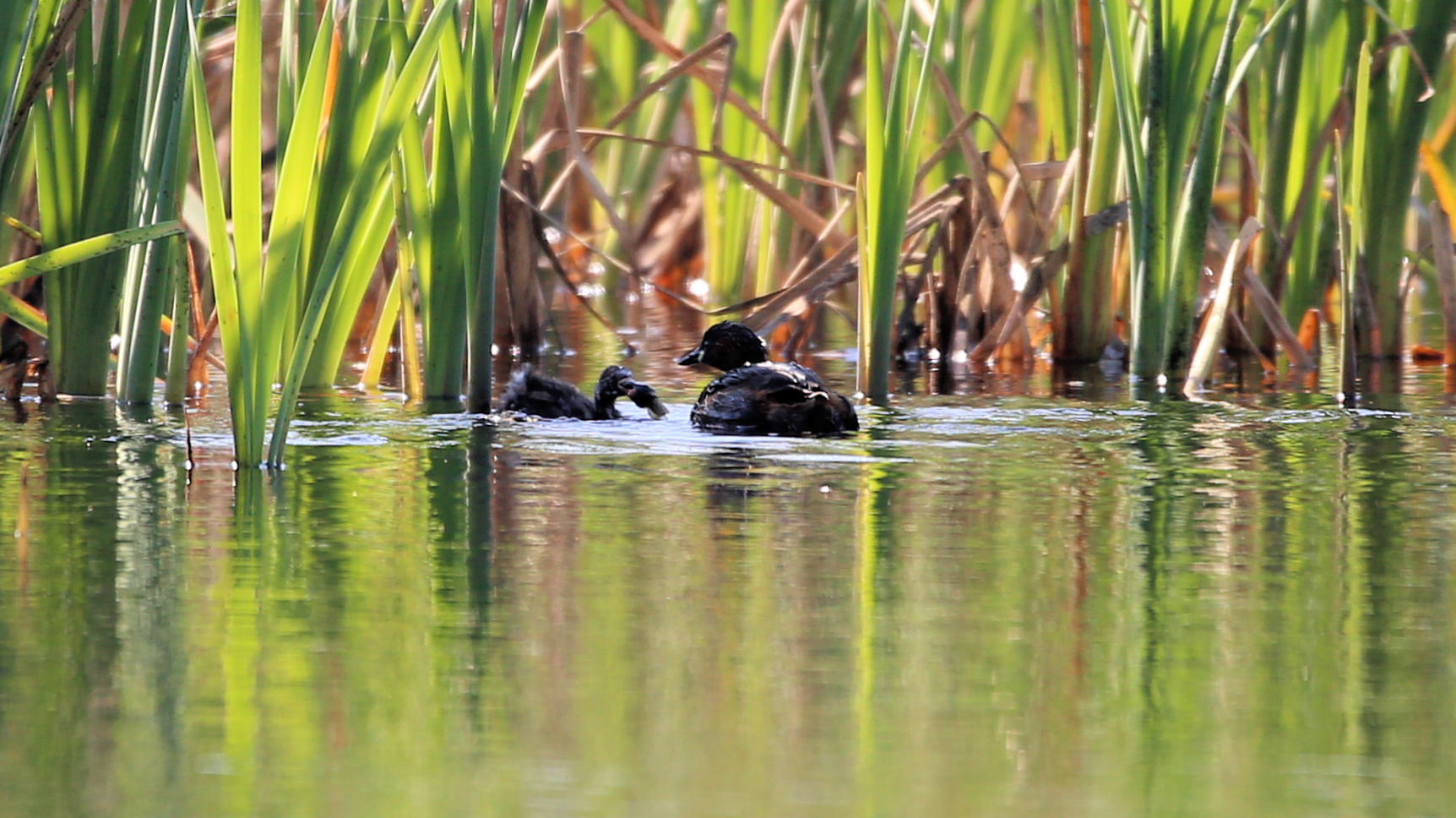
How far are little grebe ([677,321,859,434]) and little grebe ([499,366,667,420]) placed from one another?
20 cm

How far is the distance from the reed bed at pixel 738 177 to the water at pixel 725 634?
2.49ft

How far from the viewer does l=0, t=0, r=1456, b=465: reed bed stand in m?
5.09

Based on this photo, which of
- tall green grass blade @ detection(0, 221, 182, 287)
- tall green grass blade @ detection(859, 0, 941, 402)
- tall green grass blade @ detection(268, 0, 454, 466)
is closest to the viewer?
tall green grass blade @ detection(268, 0, 454, 466)

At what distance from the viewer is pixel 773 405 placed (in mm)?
5914

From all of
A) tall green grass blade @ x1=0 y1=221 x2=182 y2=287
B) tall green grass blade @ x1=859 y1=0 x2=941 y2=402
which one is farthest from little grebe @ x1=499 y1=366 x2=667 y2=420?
tall green grass blade @ x1=0 y1=221 x2=182 y2=287

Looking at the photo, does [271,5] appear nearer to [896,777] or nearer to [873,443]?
[873,443]

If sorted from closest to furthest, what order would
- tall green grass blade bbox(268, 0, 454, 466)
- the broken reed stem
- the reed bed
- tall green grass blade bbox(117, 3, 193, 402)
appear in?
tall green grass blade bbox(268, 0, 454, 466), the reed bed, tall green grass blade bbox(117, 3, 193, 402), the broken reed stem

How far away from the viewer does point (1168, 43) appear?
6.72m

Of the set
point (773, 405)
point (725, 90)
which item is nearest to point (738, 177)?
point (725, 90)

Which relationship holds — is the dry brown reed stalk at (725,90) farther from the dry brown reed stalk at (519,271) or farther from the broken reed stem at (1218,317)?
the broken reed stem at (1218,317)

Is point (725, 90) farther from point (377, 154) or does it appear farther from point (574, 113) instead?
point (377, 154)

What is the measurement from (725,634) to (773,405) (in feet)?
8.99

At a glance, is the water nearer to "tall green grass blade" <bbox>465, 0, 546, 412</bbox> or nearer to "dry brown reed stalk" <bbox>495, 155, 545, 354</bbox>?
"tall green grass blade" <bbox>465, 0, 546, 412</bbox>

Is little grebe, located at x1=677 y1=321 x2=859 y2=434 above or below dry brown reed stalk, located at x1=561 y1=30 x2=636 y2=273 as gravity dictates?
below
